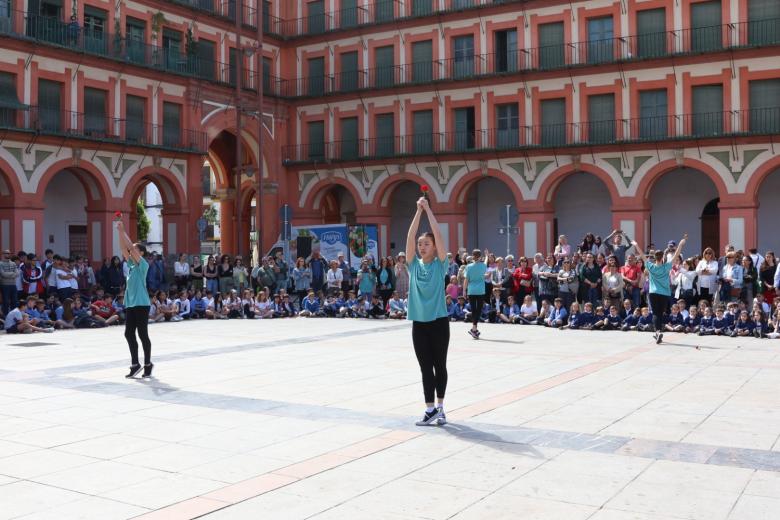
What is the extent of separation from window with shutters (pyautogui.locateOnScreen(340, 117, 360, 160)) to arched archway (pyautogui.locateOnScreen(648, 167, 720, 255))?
537 inches

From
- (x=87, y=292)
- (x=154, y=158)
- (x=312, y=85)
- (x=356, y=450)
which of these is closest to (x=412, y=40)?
(x=312, y=85)

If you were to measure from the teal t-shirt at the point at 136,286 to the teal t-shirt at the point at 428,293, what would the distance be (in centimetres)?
504

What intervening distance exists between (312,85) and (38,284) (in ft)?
70.3

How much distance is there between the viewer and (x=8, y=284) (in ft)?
72.1

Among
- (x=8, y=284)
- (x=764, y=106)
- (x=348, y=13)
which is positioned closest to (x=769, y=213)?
(x=764, y=106)

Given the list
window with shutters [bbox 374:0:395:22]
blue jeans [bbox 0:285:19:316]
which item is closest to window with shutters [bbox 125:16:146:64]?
window with shutters [bbox 374:0:395:22]

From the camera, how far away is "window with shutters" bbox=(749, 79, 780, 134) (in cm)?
3189

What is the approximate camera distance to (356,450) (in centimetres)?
751

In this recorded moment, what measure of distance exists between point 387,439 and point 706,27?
2986 centimetres

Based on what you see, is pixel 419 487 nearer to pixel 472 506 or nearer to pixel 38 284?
pixel 472 506

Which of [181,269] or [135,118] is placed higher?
[135,118]

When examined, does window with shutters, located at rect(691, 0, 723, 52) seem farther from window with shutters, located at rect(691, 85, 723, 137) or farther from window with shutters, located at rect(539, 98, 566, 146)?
window with shutters, located at rect(539, 98, 566, 146)

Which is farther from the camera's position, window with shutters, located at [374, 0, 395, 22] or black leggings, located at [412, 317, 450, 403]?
window with shutters, located at [374, 0, 395, 22]

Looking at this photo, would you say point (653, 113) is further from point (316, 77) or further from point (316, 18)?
point (316, 18)
